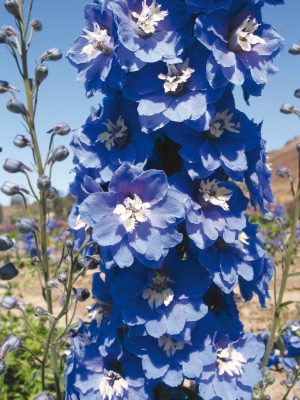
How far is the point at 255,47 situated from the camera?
1.17 metres

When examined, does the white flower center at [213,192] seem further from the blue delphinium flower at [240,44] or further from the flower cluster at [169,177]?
the blue delphinium flower at [240,44]

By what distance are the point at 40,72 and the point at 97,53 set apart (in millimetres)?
695

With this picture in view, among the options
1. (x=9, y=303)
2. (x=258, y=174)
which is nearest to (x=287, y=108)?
(x=258, y=174)

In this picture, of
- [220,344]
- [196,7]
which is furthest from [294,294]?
[196,7]

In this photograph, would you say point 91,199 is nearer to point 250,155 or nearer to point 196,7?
point 250,155

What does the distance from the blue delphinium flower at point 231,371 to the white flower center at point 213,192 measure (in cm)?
57

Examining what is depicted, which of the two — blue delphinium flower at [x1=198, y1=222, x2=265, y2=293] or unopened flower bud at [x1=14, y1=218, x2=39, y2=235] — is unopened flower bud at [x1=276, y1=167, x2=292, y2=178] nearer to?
blue delphinium flower at [x1=198, y1=222, x2=265, y2=293]

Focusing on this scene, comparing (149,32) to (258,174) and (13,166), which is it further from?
(13,166)

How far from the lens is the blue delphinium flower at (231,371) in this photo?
4.19 ft

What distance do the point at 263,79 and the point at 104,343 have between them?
1.17 m

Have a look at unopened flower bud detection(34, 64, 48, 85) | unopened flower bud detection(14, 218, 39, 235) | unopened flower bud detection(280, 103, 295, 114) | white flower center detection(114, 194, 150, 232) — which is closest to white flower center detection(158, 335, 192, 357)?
white flower center detection(114, 194, 150, 232)

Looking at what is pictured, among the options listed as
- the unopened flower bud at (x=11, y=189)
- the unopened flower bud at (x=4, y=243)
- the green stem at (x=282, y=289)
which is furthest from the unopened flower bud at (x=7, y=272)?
the green stem at (x=282, y=289)

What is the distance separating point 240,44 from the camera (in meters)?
1.13

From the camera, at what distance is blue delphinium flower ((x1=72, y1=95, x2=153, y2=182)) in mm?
1241
